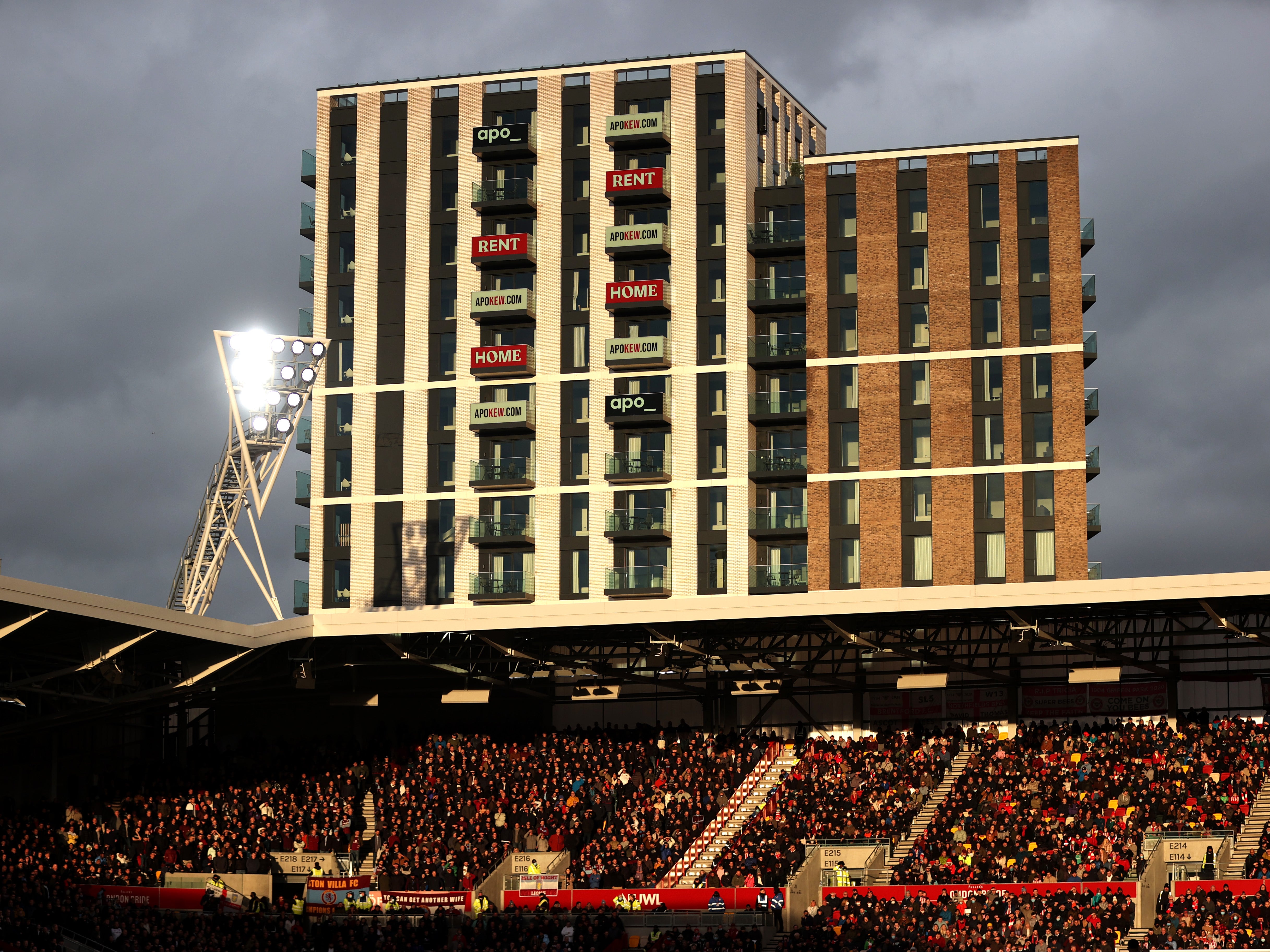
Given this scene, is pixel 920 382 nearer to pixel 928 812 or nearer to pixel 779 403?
pixel 779 403

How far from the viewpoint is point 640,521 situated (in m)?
88.1

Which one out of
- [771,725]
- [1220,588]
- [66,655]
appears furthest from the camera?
[771,725]

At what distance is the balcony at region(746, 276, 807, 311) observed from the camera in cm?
8844

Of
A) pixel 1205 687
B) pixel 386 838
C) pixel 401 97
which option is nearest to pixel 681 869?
pixel 386 838

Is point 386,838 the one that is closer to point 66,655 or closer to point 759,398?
point 66,655

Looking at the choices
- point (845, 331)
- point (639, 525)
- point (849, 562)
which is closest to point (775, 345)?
point (845, 331)

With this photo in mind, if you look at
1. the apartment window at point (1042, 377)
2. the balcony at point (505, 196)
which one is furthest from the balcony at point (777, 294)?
the balcony at point (505, 196)

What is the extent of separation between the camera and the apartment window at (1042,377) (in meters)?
86.2

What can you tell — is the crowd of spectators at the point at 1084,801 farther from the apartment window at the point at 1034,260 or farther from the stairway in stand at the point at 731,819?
the apartment window at the point at 1034,260

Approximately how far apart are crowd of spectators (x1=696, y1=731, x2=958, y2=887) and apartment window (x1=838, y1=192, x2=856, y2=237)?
1179 inches

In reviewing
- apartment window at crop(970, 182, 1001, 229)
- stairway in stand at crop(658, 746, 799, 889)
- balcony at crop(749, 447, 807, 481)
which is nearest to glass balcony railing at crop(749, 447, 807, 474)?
balcony at crop(749, 447, 807, 481)

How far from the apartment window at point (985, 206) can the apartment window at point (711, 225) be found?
11123mm

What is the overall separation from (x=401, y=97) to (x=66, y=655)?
42.0 m

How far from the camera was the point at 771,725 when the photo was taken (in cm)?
7219
